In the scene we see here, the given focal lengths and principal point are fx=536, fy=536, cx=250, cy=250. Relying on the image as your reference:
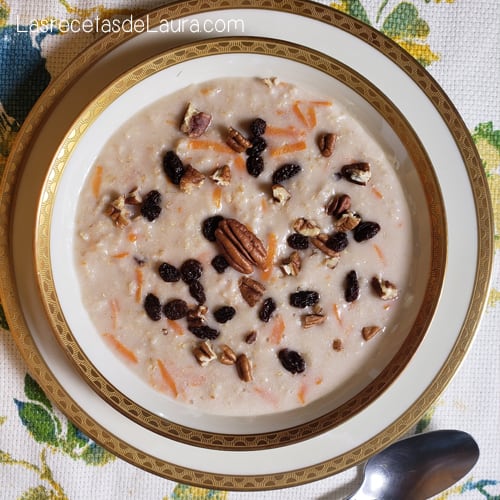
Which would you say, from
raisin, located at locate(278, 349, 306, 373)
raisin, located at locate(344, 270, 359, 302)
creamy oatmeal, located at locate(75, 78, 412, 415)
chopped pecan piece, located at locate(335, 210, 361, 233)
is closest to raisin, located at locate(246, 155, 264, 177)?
creamy oatmeal, located at locate(75, 78, 412, 415)

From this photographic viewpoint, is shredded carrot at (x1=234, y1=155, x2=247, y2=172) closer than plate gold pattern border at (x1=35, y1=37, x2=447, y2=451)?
No

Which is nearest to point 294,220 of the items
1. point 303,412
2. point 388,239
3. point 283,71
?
point 388,239

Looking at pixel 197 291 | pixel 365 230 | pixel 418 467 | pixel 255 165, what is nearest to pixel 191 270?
pixel 197 291

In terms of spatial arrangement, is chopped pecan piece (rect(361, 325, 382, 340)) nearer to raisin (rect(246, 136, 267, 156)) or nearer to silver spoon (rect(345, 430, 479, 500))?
silver spoon (rect(345, 430, 479, 500))

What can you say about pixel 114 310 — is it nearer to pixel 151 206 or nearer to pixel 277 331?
pixel 151 206

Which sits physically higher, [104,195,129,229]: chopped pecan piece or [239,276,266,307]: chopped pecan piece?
[104,195,129,229]: chopped pecan piece

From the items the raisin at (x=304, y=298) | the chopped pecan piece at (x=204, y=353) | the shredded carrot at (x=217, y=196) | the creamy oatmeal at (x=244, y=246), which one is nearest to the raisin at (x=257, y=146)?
Result: the creamy oatmeal at (x=244, y=246)

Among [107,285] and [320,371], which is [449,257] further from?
[107,285]

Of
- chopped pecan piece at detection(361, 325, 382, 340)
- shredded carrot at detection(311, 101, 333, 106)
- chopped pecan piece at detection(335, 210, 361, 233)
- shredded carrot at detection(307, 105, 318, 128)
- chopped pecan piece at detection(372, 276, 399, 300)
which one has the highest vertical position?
shredded carrot at detection(311, 101, 333, 106)
